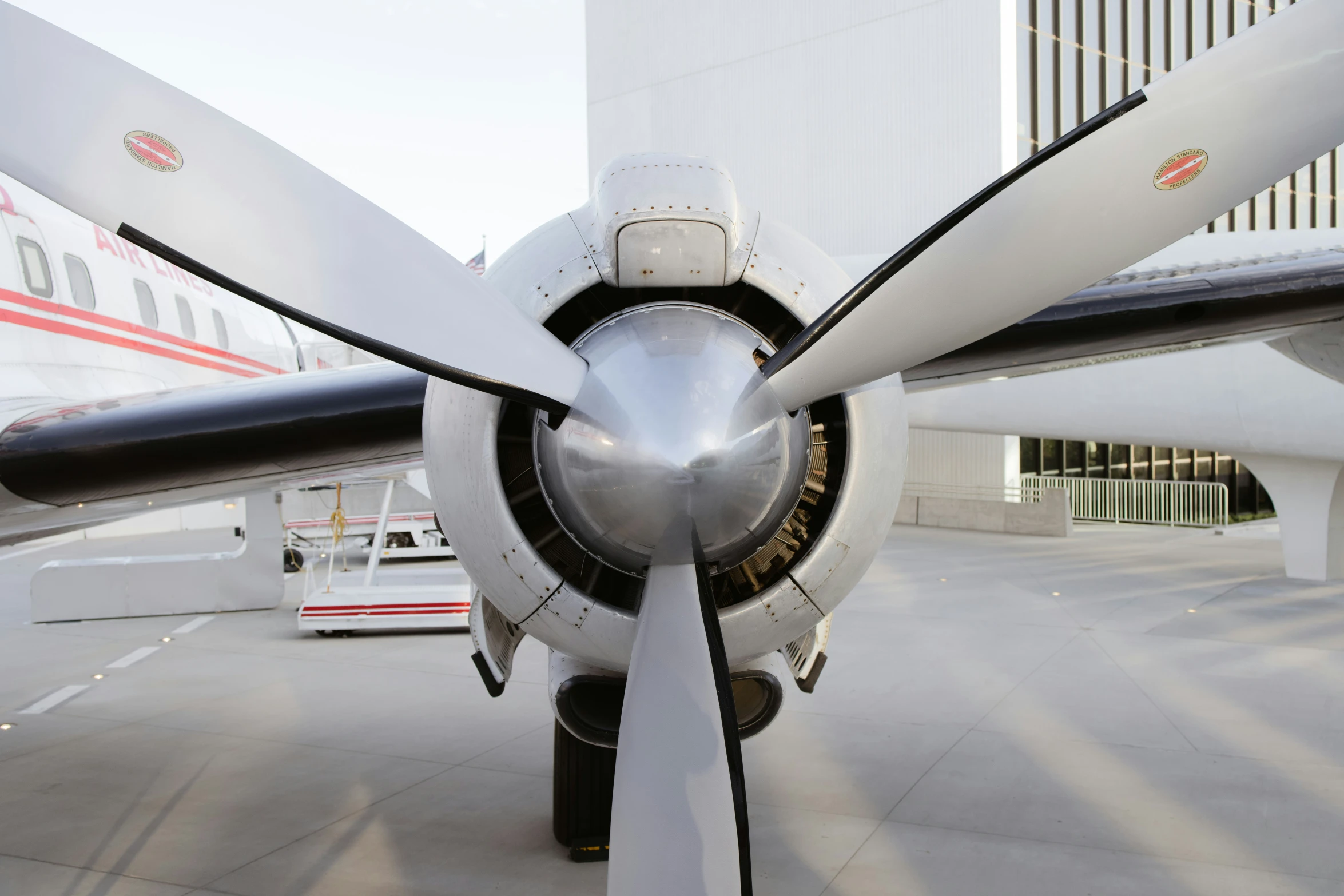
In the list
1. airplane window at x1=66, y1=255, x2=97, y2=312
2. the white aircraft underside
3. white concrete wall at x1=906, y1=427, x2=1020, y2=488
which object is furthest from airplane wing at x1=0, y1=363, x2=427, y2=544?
white concrete wall at x1=906, y1=427, x2=1020, y2=488

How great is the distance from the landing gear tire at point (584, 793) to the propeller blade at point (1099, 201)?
242 centimetres

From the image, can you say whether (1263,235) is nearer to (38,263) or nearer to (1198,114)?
(1198,114)

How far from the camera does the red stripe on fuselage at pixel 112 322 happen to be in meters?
5.29

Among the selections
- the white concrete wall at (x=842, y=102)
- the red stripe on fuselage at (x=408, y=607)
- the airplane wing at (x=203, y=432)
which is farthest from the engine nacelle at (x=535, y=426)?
the white concrete wall at (x=842, y=102)

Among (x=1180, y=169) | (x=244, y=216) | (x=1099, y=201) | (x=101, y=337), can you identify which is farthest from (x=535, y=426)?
(x=101, y=337)

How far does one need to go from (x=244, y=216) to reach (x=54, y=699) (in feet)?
21.7

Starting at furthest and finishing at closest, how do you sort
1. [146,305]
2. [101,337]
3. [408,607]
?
[408,607]
[146,305]
[101,337]

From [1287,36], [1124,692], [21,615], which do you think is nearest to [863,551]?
[1287,36]

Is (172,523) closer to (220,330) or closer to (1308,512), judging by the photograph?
(220,330)

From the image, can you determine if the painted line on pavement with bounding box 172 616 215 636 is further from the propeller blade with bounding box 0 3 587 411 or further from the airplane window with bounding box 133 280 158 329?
the propeller blade with bounding box 0 3 587 411

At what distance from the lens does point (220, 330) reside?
7910 millimetres

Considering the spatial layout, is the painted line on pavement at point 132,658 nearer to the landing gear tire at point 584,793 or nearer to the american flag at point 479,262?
the landing gear tire at point 584,793

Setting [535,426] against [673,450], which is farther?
[535,426]

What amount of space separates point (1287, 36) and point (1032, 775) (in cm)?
417
